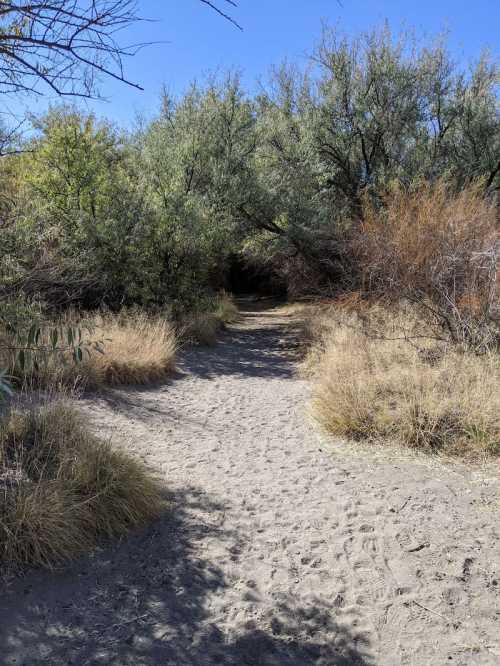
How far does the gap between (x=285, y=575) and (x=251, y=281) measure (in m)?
25.5

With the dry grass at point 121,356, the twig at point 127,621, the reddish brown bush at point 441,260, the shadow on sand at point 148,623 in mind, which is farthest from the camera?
the reddish brown bush at point 441,260

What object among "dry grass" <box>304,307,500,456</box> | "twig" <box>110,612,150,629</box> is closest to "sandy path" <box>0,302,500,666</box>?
"twig" <box>110,612,150,629</box>

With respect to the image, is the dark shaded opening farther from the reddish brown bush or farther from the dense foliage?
the reddish brown bush

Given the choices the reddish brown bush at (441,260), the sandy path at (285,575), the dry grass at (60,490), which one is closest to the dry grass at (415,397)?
the sandy path at (285,575)

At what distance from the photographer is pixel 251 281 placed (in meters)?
27.9

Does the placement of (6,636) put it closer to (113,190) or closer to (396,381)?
(396,381)

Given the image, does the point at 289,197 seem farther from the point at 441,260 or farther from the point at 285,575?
the point at 285,575

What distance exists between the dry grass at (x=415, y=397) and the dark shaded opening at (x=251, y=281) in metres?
17.3

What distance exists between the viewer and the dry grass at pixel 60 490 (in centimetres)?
274

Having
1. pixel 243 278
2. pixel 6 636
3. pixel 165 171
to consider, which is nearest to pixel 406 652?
pixel 6 636

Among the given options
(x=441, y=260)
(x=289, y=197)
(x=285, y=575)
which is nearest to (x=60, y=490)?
(x=285, y=575)

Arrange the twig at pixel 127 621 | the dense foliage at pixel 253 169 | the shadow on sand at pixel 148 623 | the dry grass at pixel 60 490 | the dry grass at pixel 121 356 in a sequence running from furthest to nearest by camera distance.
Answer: the dense foliage at pixel 253 169, the dry grass at pixel 121 356, the dry grass at pixel 60 490, the twig at pixel 127 621, the shadow on sand at pixel 148 623

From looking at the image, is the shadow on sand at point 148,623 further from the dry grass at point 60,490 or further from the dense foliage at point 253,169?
the dense foliage at point 253,169

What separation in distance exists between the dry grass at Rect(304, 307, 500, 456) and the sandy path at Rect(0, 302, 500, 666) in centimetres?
39
